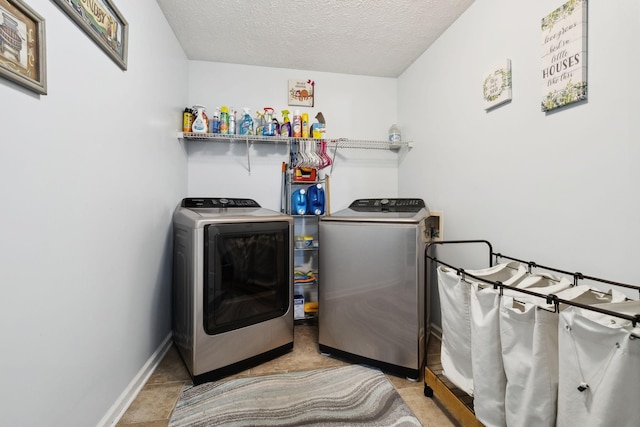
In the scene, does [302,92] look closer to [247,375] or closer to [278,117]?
[278,117]

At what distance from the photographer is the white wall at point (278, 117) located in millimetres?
2531

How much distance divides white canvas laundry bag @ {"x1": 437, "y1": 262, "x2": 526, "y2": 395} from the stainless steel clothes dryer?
1064 millimetres

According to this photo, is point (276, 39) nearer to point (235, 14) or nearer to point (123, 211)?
point (235, 14)

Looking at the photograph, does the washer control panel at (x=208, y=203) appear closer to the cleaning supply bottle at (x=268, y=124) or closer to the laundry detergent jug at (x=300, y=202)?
the laundry detergent jug at (x=300, y=202)

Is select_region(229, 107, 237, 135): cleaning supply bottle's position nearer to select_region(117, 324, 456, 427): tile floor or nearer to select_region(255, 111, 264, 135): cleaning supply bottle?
select_region(255, 111, 264, 135): cleaning supply bottle

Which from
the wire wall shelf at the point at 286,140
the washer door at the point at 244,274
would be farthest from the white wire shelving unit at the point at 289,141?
the washer door at the point at 244,274

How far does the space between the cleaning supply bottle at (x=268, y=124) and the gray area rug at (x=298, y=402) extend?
188cm

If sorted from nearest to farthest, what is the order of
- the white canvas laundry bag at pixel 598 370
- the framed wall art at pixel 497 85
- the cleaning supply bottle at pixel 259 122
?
the white canvas laundry bag at pixel 598 370
the framed wall art at pixel 497 85
the cleaning supply bottle at pixel 259 122

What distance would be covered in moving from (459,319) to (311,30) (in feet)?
7.12

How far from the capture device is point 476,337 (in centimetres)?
108

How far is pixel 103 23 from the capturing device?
120cm

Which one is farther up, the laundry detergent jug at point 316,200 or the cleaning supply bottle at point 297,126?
the cleaning supply bottle at point 297,126

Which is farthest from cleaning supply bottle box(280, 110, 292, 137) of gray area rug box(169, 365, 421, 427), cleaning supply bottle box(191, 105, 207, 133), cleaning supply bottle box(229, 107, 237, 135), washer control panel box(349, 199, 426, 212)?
gray area rug box(169, 365, 421, 427)

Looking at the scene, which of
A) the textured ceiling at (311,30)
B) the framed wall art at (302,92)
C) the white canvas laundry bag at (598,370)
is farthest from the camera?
the framed wall art at (302,92)
